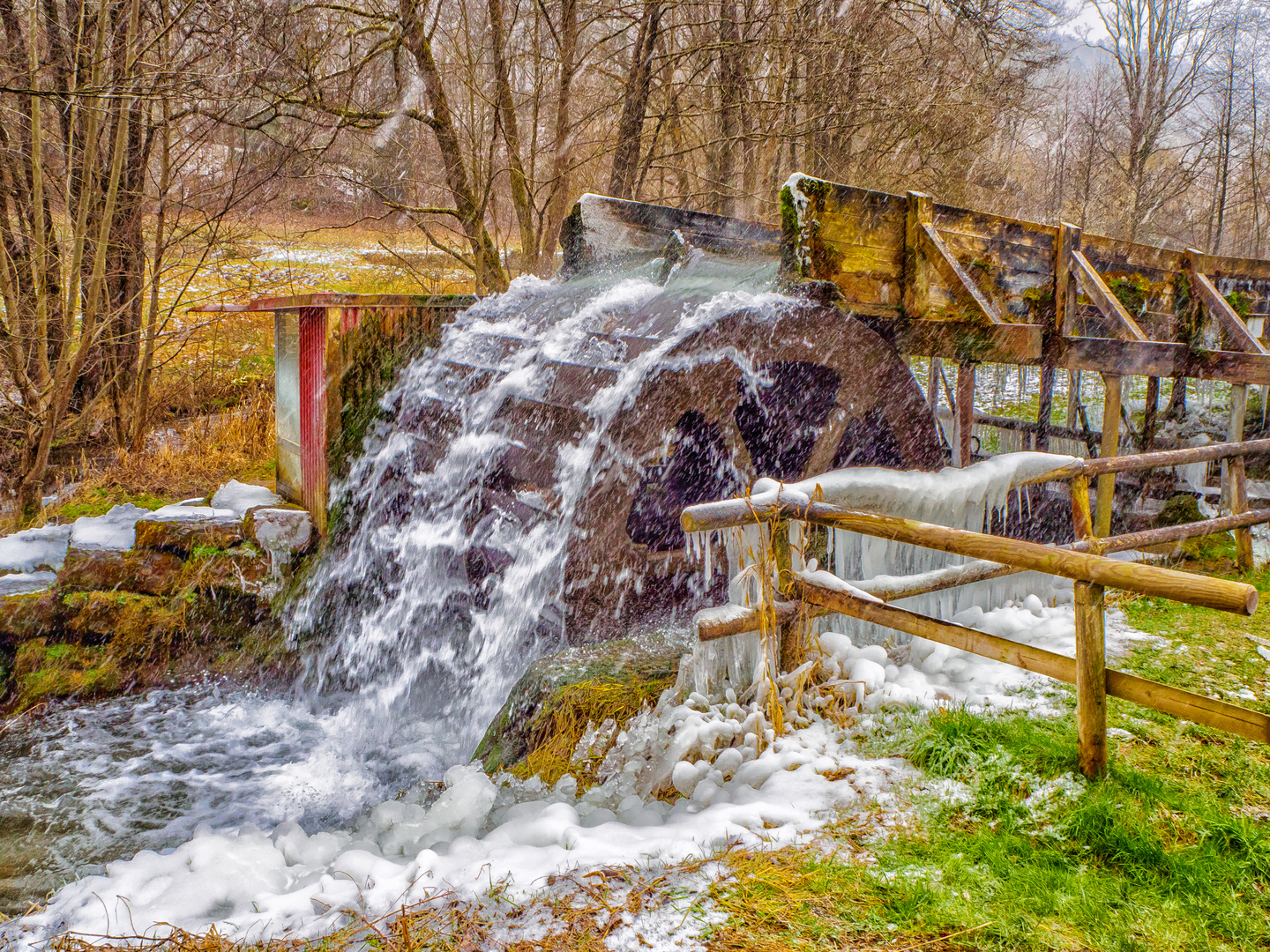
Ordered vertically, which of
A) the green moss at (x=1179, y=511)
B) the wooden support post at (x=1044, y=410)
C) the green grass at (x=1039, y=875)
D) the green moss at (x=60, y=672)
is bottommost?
the green moss at (x=60, y=672)

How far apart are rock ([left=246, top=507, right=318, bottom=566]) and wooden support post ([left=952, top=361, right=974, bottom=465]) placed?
190 inches

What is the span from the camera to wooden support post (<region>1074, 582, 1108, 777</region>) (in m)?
2.51

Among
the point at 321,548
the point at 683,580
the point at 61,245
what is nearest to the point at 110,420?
the point at 61,245

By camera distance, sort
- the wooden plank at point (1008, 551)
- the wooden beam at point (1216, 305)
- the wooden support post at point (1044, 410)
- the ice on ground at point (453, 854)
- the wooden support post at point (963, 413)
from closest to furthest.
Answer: the wooden plank at point (1008, 551)
the ice on ground at point (453, 854)
the wooden beam at point (1216, 305)
the wooden support post at point (963, 413)
the wooden support post at point (1044, 410)

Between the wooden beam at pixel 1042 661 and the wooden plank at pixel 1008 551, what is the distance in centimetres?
26

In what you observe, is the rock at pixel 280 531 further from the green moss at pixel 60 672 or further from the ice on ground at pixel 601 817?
the ice on ground at pixel 601 817

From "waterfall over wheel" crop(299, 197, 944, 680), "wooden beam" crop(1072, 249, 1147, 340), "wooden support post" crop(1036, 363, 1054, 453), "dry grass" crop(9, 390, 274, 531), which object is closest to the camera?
"waterfall over wheel" crop(299, 197, 944, 680)

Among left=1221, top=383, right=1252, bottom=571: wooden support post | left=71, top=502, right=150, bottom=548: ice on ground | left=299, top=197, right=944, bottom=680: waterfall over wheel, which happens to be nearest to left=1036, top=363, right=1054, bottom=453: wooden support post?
left=1221, top=383, right=1252, bottom=571: wooden support post

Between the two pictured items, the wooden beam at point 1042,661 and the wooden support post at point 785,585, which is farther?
the wooden support post at point 785,585

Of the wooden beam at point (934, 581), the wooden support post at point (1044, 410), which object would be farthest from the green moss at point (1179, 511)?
the wooden beam at point (934, 581)

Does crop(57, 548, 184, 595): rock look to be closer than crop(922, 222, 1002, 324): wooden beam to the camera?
No

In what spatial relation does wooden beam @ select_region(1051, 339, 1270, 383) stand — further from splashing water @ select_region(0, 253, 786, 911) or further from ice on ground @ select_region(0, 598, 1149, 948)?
ice on ground @ select_region(0, 598, 1149, 948)

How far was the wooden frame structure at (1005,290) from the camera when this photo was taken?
4.72m

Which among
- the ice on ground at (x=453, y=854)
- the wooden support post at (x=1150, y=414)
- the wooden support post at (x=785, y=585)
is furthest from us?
the wooden support post at (x=1150, y=414)
